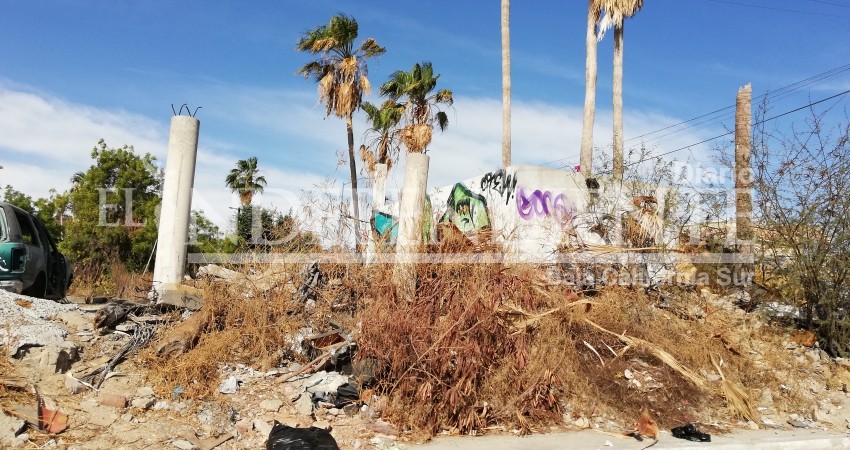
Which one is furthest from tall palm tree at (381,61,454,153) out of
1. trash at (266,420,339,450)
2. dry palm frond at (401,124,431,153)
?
trash at (266,420,339,450)

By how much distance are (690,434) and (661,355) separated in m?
1.18

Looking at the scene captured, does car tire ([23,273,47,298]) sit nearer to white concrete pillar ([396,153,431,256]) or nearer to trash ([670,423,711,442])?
white concrete pillar ([396,153,431,256])

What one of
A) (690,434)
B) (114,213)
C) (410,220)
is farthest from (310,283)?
(114,213)

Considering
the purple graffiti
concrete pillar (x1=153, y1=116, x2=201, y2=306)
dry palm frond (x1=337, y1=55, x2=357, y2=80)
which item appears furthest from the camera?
dry palm frond (x1=337, y1=55, x2=357, y2=80)

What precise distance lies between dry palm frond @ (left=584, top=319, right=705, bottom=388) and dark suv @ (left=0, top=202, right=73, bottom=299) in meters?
7.33

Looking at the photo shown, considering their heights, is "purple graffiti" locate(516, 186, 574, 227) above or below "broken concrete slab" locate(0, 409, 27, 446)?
above

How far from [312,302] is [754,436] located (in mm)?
5291

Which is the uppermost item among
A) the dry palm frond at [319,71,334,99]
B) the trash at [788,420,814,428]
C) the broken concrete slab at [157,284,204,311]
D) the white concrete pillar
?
the dry palm frond at [319,71,334,99]

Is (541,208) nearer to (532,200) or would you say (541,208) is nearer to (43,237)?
(532,200)

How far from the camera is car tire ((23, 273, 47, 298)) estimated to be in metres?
8.23

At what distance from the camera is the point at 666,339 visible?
24.1 ft

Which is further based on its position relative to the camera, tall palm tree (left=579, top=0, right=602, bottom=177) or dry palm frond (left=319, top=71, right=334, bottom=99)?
dry palm frond (left=319, top=71, right=334, bottom=99)

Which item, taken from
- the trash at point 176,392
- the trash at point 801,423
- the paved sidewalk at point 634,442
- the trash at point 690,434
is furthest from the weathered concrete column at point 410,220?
the trash at point 801,423

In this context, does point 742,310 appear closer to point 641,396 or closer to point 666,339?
point 666,339
